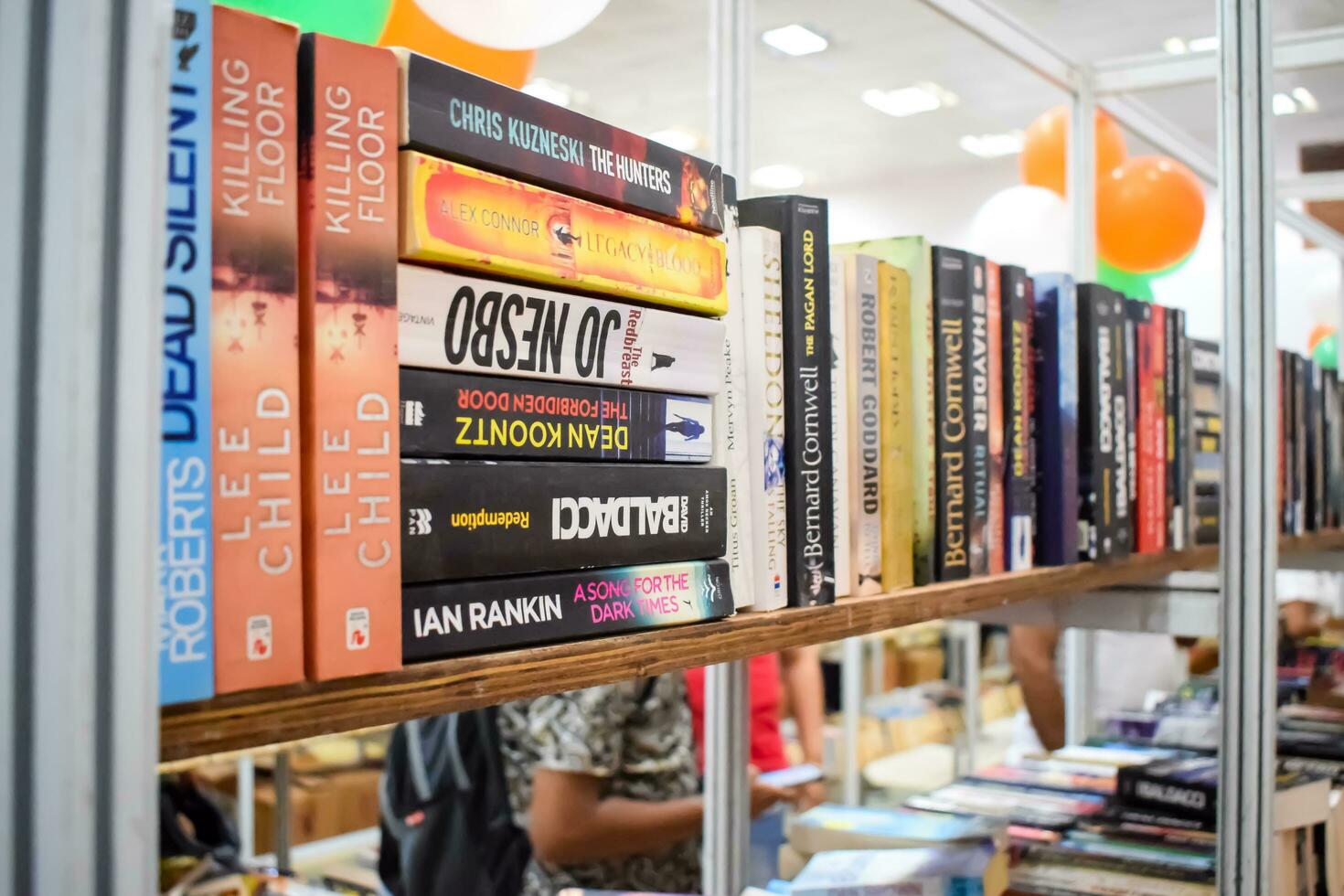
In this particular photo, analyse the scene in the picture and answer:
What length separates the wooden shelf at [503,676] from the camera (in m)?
0.46

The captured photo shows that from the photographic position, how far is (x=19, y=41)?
1.18 feet

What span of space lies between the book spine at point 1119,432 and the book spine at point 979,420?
0.89 feet

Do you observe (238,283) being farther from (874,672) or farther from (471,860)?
(874,672)

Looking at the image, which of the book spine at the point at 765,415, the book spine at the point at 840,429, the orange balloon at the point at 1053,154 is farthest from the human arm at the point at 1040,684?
the book spine at the point at 765,415

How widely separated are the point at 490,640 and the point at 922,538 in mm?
507

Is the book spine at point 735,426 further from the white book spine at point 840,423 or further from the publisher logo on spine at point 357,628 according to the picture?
the publisher logo on spine at point 357,628

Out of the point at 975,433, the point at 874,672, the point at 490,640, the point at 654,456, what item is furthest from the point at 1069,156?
the point at 874,672

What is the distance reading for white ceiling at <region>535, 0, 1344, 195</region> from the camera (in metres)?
4.43

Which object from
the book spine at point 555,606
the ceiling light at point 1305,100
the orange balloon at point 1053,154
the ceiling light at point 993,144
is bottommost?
the book spine at point 555,606

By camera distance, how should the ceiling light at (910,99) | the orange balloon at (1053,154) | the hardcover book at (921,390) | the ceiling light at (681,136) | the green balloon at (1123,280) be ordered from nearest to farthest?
the hardcover book at (921,390), the orange balloon at (1053,154), the green balloon at (1123,280), the ceiling light at (910,99), the ceiling light at (681,136)

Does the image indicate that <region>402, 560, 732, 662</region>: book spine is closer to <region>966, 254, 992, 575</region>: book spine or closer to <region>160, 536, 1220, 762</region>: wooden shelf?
<region>160, 536, 1220, 762</region>: wooden shelf

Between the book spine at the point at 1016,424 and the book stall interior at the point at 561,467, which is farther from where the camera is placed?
the book spine at the point at 1016,424

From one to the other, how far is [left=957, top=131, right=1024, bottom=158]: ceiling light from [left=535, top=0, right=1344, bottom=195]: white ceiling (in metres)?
0.08

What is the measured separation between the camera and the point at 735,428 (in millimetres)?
773
